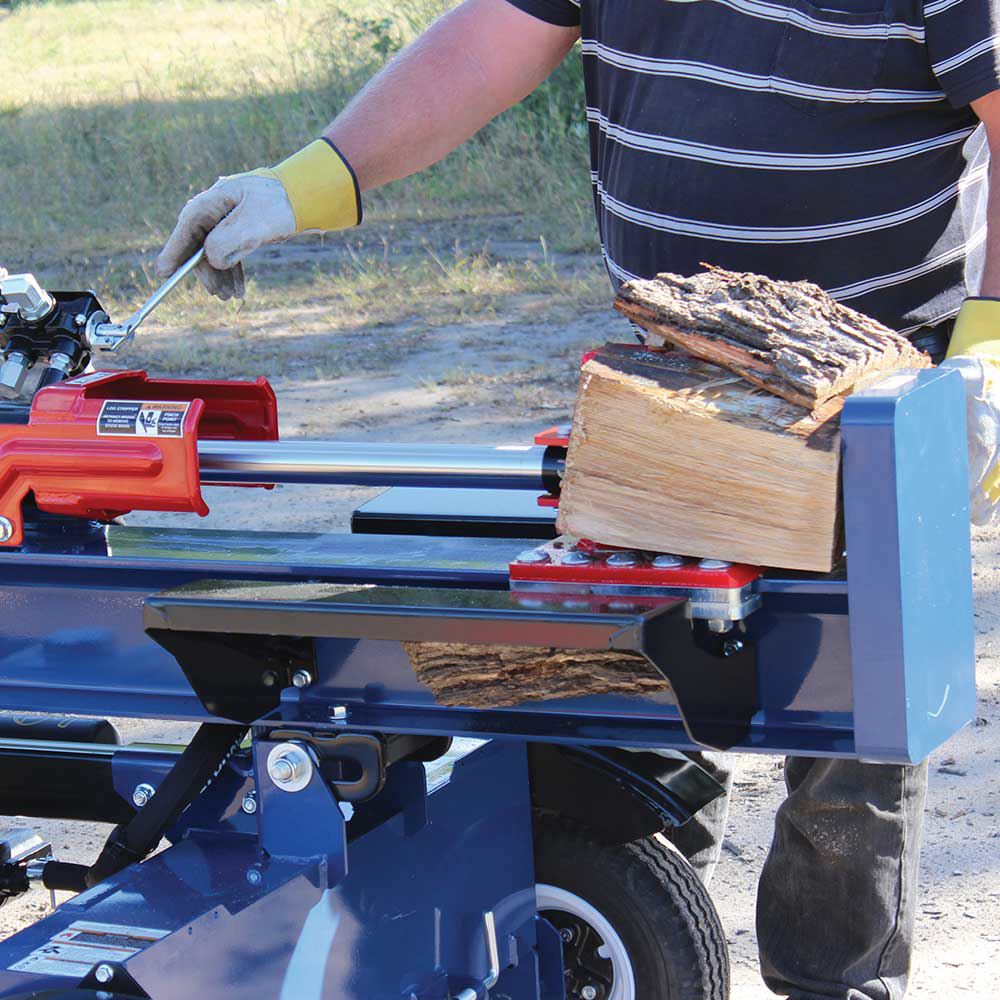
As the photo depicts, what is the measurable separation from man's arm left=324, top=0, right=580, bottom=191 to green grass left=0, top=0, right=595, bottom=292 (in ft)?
19.1

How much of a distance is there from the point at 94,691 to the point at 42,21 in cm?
1890

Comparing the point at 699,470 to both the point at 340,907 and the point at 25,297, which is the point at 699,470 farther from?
the point at 25,297

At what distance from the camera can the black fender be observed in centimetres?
209

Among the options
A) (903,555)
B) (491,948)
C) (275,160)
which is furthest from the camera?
(275,160)

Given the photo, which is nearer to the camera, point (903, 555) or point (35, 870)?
point (903, 555)

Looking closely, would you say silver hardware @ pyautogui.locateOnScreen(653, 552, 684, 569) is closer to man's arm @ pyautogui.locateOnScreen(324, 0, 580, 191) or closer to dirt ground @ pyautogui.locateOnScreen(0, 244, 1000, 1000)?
man's arm @ pyautogui.locateOnScreen(324, 0, 580, 191)

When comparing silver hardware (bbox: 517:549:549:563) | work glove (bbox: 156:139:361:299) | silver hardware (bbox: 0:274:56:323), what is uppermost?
work glove (bbox: 156:139:361:299)

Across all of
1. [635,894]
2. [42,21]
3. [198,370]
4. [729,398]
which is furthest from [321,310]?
[42,21]

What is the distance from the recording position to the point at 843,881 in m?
2.14

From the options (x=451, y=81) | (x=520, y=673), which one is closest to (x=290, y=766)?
(x=520, y=673)

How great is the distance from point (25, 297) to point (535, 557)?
93cm

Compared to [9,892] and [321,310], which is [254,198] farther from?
[321,310]

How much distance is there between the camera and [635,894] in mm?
2170

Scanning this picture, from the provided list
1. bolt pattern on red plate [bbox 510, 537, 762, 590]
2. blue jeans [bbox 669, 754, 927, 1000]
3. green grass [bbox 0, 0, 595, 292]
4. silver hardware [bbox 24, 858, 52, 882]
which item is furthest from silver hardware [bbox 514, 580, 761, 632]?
green grass [bbox 0, 0, 595, 292]
